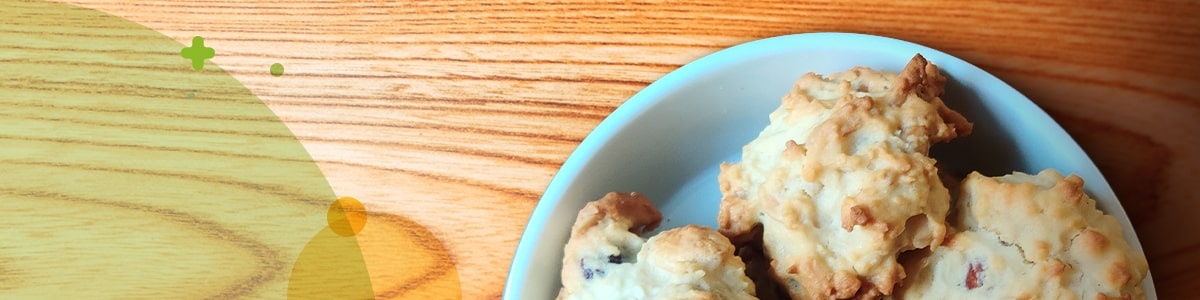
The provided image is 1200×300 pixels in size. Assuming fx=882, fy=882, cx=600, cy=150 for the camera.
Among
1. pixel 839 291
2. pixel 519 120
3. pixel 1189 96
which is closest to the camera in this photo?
pixel 839 291

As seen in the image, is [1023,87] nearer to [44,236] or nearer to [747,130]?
[747,130]

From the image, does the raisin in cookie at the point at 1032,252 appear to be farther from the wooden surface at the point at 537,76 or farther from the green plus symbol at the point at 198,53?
the green plus symbol at the point at 198,53

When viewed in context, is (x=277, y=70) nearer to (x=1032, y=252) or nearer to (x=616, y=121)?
(x=616, y=121)

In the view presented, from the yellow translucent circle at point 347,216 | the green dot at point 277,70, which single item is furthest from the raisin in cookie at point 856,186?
the green dot at point 277,70

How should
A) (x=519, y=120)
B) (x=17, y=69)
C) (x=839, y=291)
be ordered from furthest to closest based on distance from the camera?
(x=17, y=69) < (x=519, y=120) < (x=839, y=291)

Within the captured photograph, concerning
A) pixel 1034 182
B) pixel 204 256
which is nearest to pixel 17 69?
pixel 204 256

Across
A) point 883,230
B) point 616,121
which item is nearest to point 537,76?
point 616,121
